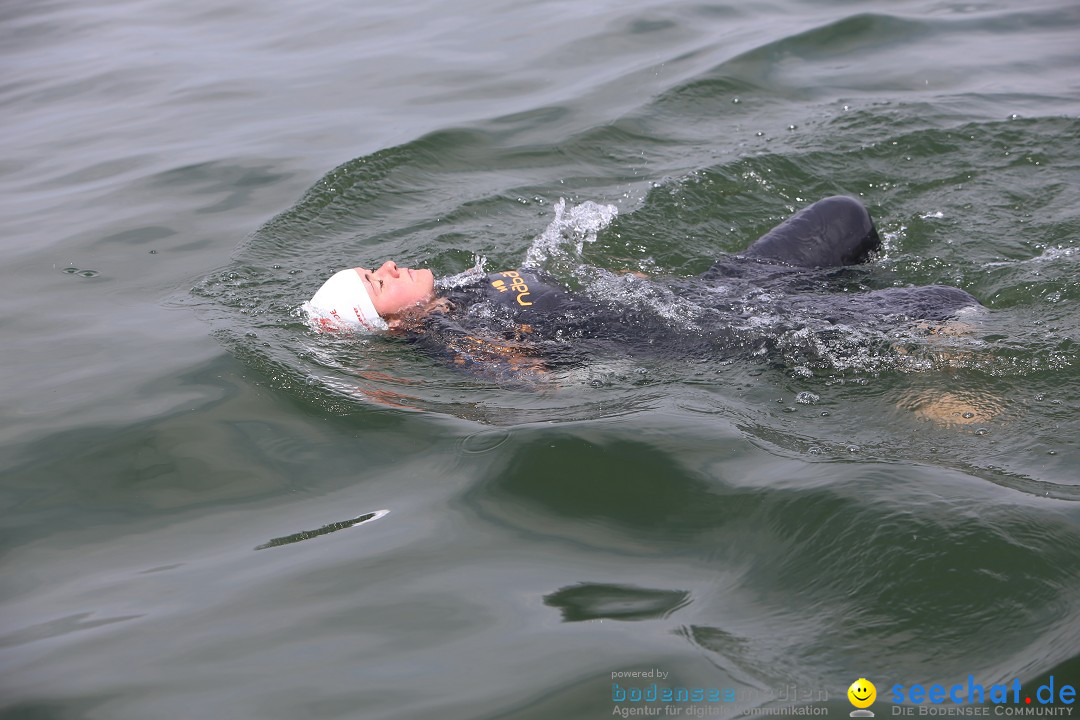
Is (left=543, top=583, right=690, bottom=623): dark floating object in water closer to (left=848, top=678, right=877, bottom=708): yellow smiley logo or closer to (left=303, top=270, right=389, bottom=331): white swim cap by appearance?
(left=848, top=678, right=877, bottom=708): yellow smiley logo

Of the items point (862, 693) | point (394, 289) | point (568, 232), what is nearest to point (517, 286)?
point (394, 289)

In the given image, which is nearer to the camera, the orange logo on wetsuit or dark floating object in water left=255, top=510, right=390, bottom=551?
dark floating object in water left=255, top=510, right=390, bottom=551

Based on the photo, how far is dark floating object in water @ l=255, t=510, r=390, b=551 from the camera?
462 centimetres

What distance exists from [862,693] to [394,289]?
150 inches

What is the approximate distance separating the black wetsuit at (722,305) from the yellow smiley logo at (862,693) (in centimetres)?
262

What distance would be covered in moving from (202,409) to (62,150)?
616 cm

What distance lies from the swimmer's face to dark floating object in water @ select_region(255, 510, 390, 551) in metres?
1.84

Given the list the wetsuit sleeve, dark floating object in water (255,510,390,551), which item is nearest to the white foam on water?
the wetsuit sleeve

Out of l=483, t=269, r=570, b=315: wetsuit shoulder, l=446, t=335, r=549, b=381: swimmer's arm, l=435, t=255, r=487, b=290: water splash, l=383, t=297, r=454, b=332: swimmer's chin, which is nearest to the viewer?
l=446, t=335, r=549, b=381: swimmer's arm

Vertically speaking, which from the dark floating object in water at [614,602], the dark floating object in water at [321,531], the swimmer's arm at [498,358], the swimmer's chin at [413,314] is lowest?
the dark floating object in water at [614,602]

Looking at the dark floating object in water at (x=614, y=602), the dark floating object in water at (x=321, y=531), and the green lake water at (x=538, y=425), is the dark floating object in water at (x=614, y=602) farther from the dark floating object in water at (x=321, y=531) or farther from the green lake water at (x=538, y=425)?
the dark floating object in water at (x=321, y=531)

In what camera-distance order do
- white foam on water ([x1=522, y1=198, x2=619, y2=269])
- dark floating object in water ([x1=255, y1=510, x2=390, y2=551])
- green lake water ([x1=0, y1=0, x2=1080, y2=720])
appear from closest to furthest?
green lake water ([x1=0, y1=0, x2=1080, y2=720]) < dark floating object in water ([x1=255, y1=510, x2=390, y2=551]) < white foam on water ([x1=522, y1=198, x2=619, y2=269])

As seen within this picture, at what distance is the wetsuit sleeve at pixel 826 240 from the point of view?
654cm

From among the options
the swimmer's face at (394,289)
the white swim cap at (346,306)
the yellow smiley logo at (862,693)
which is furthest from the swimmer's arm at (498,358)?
the yellow smiley logo at (862,693)
